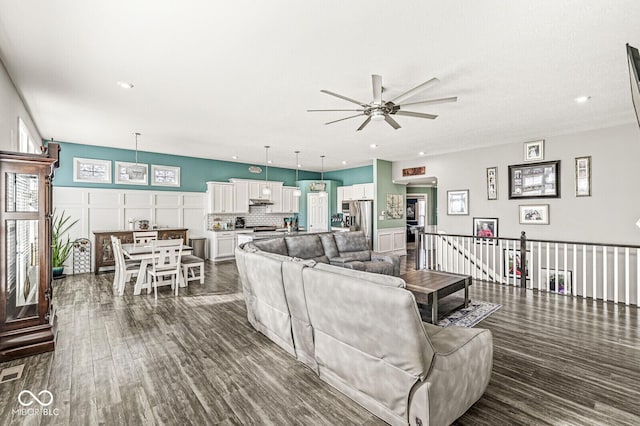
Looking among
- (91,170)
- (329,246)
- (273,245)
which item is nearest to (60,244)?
(91,170)

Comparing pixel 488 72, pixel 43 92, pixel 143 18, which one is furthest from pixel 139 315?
pixel 488 72

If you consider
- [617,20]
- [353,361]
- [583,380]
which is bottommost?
[583,380]

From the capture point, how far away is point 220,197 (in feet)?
28.3

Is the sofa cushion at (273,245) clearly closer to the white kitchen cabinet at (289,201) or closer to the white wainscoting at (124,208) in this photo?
the white wainscoting at (124,208)

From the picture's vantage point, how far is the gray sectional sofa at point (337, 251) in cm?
512

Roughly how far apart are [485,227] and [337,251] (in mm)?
3688

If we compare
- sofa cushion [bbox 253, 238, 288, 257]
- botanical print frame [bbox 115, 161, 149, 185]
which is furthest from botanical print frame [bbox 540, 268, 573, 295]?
botanical print frame [bbox 115, 161, 149, 185]

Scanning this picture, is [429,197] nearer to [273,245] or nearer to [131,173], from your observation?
[273,245]

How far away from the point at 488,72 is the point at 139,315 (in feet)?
17.2

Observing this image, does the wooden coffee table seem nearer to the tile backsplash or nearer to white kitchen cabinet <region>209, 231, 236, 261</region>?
white kitchen cabinet <region>209, 231, 236, 261</region>

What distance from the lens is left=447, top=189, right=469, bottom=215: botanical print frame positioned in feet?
24.0

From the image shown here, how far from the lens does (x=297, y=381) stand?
251 centimetres

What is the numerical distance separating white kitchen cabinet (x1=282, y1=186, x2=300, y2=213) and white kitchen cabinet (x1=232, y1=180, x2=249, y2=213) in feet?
4.48

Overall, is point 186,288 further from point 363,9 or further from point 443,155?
point 443,155
